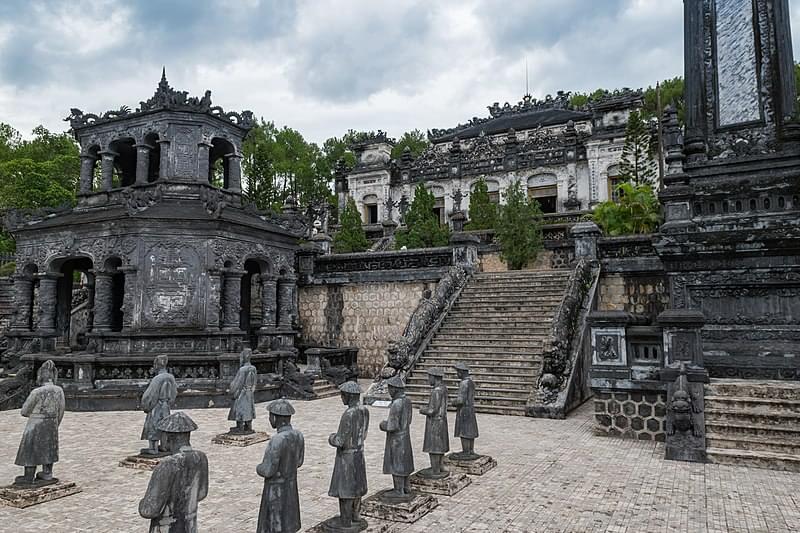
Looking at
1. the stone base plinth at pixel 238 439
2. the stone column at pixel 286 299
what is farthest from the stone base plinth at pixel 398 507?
the stone column at pixel 286 299

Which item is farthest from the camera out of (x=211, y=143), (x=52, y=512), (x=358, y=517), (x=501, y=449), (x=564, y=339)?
(x=211, y=143)

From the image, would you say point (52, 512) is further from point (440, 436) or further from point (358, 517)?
point (440, 436)

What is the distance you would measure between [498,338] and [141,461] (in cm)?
878

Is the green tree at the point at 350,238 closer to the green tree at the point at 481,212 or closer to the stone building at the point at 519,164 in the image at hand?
the green tree at the point at 481,212

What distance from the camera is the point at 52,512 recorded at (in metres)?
6.01

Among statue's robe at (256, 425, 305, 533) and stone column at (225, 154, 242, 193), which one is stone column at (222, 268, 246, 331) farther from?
statue's robe at (256, 425, 305, 533)

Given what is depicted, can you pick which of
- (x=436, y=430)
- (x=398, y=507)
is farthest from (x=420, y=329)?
(x=398, y=507)

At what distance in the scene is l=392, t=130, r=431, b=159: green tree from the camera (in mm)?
50350

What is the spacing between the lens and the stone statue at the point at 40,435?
21.5 ft

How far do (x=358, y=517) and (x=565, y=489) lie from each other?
2665 millimetres

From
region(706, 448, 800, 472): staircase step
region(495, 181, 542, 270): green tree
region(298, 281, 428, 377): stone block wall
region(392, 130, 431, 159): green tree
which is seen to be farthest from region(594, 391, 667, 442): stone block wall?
region(392, 130, 431, 159): green tree

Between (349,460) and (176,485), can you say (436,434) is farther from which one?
(176,485)

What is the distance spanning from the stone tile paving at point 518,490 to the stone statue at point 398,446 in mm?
518

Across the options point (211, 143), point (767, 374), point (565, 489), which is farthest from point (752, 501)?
point (211, 143)
